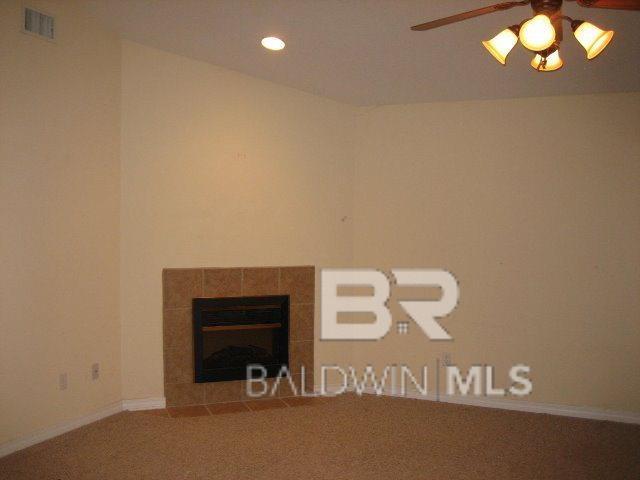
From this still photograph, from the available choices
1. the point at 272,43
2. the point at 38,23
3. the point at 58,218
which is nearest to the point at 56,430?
the point at 58,218

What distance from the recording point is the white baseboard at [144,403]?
3.96m

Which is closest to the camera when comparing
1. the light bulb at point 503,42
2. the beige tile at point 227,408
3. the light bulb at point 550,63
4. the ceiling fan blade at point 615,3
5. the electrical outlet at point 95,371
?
the ceiling fan blade at point 615,3

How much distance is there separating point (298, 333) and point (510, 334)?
1.68 meters

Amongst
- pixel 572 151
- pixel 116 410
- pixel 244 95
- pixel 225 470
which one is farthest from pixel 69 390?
pixel 572 151

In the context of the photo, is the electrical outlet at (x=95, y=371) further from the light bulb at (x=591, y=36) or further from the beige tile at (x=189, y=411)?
the light bulb at (x=591, y=36)

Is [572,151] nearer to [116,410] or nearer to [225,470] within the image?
[225,470]

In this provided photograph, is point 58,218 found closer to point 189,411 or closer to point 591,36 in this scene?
point 189,411

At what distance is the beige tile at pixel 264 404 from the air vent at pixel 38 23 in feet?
9.39

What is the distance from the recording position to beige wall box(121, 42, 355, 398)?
13.0 feet

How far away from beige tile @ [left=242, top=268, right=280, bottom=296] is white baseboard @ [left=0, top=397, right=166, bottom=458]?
1.04 metres

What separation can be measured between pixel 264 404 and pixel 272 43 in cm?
265

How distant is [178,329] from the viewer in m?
4.13

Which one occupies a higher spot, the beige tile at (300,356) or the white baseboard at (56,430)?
the beige tile at (300,356)

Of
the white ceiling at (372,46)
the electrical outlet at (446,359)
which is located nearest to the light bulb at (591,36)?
the white ceiling at (372,46)
